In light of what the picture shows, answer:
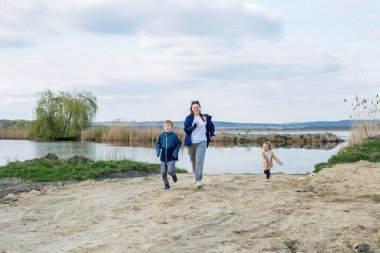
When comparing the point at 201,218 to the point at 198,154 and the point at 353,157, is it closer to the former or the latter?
the point at 198,154

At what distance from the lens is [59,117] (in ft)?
165

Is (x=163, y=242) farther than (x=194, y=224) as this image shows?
No

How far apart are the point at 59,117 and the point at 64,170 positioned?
35.8 m

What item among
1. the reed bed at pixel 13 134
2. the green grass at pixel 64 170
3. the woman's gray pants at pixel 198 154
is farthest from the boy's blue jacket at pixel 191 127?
the reed bed at pixel 13 134

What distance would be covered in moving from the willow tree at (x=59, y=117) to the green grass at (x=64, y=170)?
108ft

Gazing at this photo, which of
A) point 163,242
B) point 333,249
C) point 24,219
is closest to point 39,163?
point 24,219

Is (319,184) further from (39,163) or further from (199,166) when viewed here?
(39,163)

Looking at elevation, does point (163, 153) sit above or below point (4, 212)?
above

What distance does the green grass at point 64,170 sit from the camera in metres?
14.6

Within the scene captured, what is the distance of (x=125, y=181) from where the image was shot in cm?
1345

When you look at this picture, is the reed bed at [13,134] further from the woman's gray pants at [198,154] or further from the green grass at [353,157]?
the woman's gray pants at [198,154]

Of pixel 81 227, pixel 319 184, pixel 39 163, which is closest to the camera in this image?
pixel 81 227

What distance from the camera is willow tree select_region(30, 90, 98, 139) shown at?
1966 inches

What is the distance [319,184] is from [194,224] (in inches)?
203
